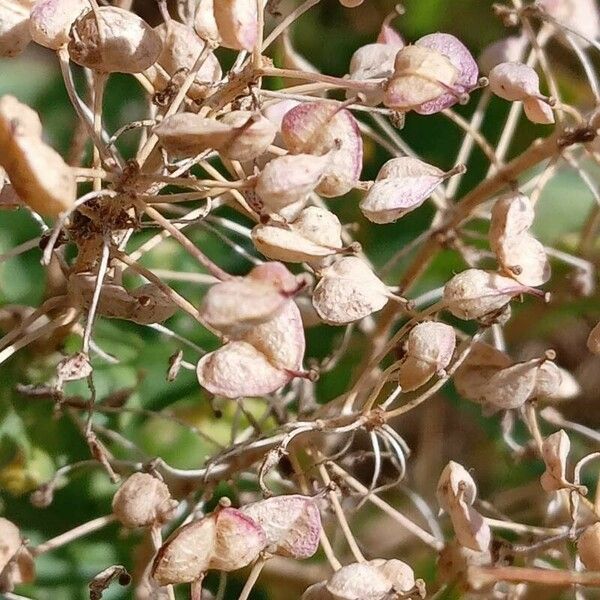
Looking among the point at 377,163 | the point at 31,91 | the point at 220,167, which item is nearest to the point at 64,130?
the point at 31,91

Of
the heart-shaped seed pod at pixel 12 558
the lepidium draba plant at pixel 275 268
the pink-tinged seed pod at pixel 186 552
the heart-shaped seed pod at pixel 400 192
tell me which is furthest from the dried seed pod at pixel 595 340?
the heart-shaped seed pod at pixel 12 558

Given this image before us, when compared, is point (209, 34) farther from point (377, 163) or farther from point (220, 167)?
point (377, 163)

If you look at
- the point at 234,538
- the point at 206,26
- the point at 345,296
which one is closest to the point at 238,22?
the point at 206,26

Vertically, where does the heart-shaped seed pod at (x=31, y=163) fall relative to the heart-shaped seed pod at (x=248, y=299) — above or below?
above

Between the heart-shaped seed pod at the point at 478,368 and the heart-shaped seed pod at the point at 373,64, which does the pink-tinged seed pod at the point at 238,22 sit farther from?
the heart-shaped seed pod at the point at 478,368

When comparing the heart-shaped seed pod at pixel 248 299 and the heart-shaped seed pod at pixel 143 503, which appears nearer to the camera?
the heart-shaped seed pod at pixel 248 299
